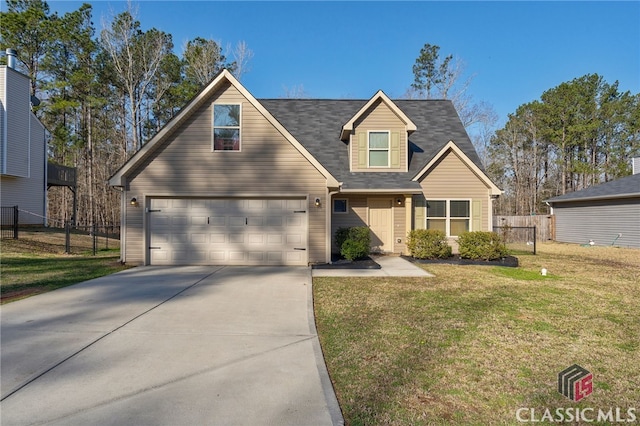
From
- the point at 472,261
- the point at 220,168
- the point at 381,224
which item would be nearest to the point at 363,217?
the point at 381,224

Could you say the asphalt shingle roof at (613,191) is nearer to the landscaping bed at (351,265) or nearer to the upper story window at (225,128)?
the landscaping bed at (351,265)

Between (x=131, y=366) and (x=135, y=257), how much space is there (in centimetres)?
744

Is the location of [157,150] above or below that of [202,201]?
above

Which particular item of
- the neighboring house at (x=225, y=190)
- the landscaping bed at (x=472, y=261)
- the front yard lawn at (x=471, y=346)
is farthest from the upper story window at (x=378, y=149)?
the front yard lawn at (x=471, y=346)

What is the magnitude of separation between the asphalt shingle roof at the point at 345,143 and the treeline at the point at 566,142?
21.0 meters

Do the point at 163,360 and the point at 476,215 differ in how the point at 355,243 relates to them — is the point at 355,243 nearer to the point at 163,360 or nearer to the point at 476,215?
the point at 476,215

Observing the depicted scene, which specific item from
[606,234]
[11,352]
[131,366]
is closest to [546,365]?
[131,366]

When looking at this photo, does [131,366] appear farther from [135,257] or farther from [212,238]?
[135,257]

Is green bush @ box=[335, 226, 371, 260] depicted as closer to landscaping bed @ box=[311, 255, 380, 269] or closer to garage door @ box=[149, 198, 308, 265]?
landscaping bed @ box=[311, 255, 380, 269]

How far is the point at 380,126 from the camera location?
41.5ft

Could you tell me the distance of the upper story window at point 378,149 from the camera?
1273 centimetres

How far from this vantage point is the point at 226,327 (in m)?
4.69

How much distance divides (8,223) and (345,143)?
17481 millimetres

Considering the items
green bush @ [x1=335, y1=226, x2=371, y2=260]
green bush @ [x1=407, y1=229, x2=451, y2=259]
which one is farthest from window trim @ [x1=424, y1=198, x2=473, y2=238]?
green bush @ [x1=335, y1=226, x2=371, y2=260]
